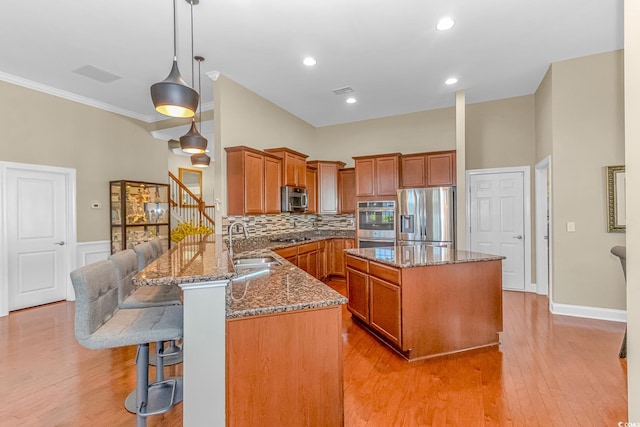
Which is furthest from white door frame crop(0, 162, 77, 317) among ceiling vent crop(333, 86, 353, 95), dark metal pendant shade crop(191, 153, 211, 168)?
ceiling vent crop(333, 86, 353, 95)

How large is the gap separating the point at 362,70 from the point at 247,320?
151 inches

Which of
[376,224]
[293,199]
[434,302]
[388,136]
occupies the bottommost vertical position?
[434,302]

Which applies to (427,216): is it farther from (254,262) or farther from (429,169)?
(254,262)

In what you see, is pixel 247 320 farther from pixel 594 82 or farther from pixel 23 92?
pixel 23 92

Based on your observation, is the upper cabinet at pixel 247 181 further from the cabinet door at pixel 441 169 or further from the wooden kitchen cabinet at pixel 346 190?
the cabinet door at pixel 441 169

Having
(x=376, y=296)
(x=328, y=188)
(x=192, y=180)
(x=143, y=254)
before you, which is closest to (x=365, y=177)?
(x=328, y=188)

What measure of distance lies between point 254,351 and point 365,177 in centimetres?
465

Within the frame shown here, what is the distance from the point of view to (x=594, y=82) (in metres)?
3.84

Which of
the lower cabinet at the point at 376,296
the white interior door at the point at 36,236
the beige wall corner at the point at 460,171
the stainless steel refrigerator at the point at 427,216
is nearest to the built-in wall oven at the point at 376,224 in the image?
the stainless steel refrigerator at the point at 427,216

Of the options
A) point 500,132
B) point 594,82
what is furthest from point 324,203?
point 594,82

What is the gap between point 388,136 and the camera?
628 centimetres

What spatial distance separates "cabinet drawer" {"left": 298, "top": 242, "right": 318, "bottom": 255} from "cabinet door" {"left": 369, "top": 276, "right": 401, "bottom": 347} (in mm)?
1900

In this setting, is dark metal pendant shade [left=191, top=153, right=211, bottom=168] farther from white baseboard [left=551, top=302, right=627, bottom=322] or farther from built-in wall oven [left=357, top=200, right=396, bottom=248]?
white baseboard [left=551, top=302, right=627, bottom=322]

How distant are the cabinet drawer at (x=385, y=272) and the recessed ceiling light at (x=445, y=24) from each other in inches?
102
